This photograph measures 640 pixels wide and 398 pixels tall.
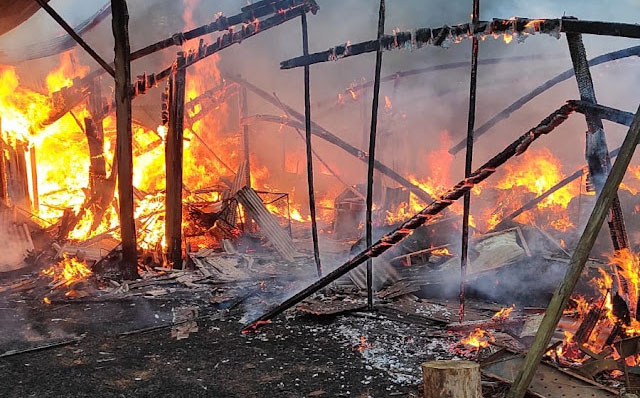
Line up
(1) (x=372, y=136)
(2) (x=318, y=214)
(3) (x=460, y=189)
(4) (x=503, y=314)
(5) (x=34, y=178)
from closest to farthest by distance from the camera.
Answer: (3) (x=460, y=189) → (1) (x=372, y=136) → (4) (x=503, y=314) → (5) (x=34, y=178) → (2) (x=318, y=214)

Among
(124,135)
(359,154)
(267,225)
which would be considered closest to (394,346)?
(359,154)

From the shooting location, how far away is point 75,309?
28.5 feet

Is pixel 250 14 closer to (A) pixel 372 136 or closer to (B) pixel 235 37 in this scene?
(B) pixel 235 37

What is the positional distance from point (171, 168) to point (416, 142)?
1150 centimetres

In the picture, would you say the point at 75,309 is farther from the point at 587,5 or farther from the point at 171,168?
the point at 587,5

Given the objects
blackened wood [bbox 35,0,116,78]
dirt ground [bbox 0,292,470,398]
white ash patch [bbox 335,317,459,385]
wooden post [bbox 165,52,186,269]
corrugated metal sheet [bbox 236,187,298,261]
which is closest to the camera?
dirt ground [bbox 0,292,470,398]

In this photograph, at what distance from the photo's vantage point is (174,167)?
11297 mm

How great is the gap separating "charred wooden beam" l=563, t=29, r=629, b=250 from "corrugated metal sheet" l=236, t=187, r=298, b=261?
315 inches

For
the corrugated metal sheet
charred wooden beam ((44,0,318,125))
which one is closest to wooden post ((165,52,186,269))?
charred wooden beam ((44,0,318,125))

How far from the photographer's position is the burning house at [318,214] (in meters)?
5.87

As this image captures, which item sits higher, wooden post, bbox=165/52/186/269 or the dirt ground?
wooden post, bbox=165/52/186/269

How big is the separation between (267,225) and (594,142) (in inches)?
350

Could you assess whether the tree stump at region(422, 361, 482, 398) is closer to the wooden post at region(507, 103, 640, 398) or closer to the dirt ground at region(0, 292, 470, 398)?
the wooden post at region(507, 103, 640, 398)

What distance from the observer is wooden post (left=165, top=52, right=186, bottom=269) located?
11.2 m
